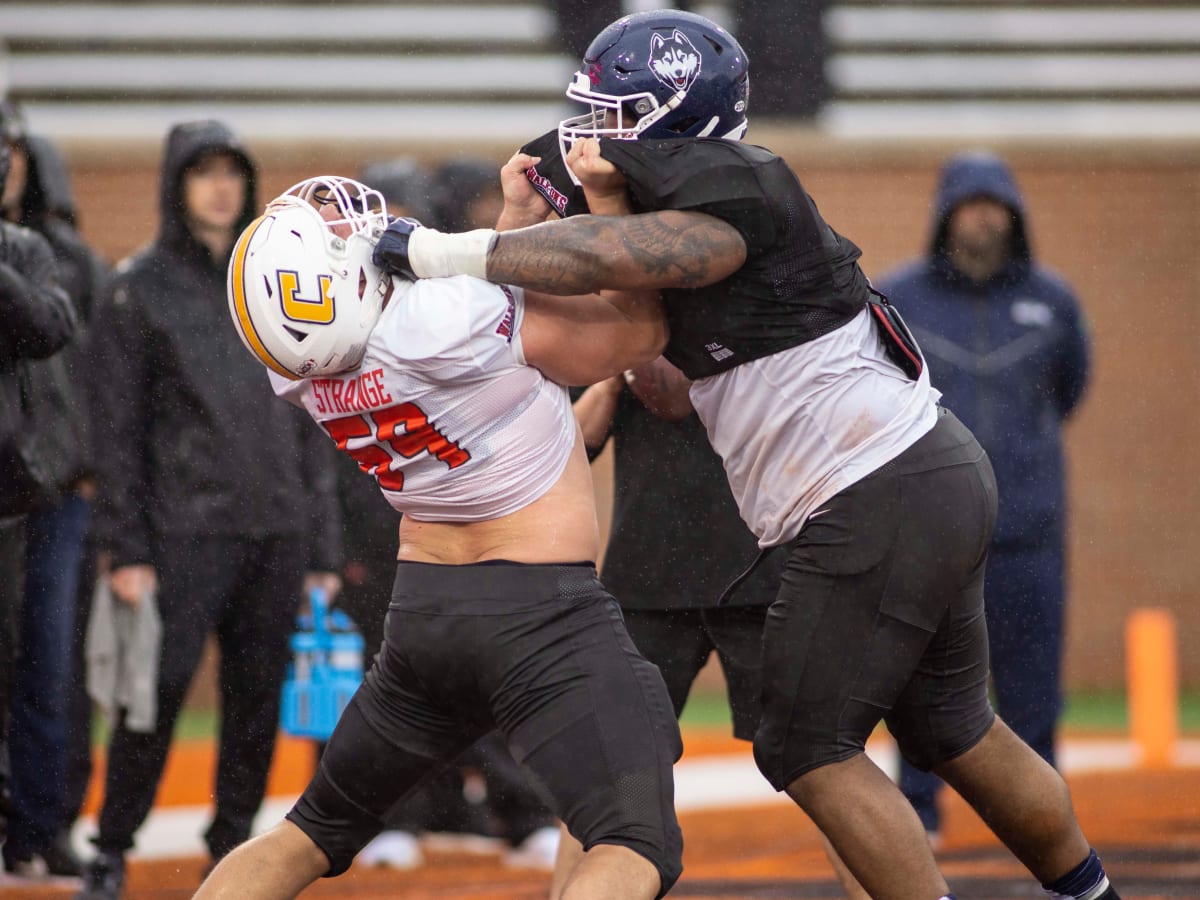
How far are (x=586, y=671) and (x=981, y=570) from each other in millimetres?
947

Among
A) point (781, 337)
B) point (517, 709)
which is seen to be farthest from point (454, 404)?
point (781, 337)

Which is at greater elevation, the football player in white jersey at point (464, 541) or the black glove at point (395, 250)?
the black glove at point (395, 250)

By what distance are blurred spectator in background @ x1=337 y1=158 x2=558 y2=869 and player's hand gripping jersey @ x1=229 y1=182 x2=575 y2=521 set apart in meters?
2.82

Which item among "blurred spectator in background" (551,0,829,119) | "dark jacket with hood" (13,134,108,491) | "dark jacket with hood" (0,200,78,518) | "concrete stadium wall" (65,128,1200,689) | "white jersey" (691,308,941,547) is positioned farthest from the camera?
"concrete stadium wall" (65,128,1200,689)

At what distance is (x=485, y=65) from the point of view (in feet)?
41.9

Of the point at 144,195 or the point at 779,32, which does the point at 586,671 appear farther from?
the point at 779,32

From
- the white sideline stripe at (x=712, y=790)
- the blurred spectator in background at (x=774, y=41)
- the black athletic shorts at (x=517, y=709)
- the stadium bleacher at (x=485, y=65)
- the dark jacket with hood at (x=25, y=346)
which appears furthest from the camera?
the stadium bleacher at (x=485, y=65)

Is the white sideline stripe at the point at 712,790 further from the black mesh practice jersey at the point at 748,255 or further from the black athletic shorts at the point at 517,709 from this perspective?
the black mesh practice jersey at the point at 748,255

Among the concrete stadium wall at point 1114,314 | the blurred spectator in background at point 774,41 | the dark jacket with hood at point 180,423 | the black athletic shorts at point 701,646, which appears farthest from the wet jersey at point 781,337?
the concrete stadium wall at point 1114,314

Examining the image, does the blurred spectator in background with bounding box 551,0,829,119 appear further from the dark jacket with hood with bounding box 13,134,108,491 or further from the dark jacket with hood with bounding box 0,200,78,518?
the dark jacket with hood with bounding box 0,200,78,518

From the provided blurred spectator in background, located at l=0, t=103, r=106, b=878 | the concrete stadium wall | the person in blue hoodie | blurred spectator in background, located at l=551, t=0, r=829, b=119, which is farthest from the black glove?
the concrete stadium wall

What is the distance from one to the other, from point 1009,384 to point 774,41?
21.7ft

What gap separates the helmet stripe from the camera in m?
3.36

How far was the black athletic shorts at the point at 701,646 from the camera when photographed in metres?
4.39
